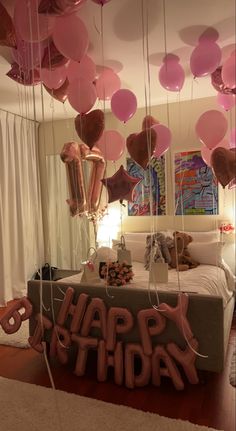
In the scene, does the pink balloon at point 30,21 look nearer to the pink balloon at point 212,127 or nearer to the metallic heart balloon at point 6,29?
the metallic heart balloon at point 6,29

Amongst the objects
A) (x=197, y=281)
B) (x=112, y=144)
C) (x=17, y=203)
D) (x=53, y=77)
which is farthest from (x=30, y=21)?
(x=17, y=203)

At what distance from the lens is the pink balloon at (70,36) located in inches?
65.5

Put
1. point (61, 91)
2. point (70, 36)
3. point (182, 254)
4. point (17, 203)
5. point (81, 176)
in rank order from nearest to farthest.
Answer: point (70, 36)
point (61, 91)
point (81, 176)
point (182, 254)
point (17, 203)

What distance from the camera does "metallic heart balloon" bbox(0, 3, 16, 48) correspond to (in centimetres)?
162

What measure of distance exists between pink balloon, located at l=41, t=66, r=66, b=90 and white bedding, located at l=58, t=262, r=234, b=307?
1406 mm

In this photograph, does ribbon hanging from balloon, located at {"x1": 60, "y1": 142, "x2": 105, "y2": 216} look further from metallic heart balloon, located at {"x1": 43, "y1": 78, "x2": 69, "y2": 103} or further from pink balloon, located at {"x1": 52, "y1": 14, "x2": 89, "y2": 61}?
pink balloon, located at {"x1": 52, "y1": 14, "x2": 89, "y2": 61}

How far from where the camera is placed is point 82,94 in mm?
1943

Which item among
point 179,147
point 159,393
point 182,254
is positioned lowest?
point 159,393

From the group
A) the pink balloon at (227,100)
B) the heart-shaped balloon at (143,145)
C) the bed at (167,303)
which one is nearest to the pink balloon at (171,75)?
the pink balloon at (227,100)

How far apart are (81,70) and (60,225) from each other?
2.52 metres

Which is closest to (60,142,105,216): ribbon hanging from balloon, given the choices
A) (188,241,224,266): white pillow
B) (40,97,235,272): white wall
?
(40,97,235,272): white wall

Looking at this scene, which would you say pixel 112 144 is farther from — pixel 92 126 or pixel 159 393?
pixel 159 393

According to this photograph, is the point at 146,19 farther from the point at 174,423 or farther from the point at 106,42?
the point at 174,423

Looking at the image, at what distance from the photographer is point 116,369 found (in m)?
1.84
